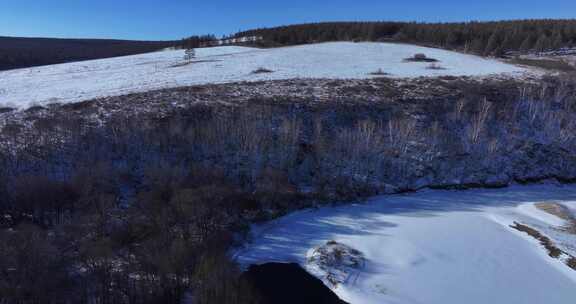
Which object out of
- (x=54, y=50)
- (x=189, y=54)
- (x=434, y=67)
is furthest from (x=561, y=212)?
(x=54, y=50)

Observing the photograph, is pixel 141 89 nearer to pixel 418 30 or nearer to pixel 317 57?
pixel 317 57

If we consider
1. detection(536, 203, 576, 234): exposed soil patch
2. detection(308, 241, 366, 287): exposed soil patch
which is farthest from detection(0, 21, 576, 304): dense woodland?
detection(536, 203, 576, 234): exposed soil patch

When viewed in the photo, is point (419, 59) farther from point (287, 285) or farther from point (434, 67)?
point (287, 285)

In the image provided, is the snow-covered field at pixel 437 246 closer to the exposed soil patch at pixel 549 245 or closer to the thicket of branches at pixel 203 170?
the exposed soil patch at pixel 549 245

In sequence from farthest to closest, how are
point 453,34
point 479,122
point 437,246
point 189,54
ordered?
point 453,34
point 189,54
point 479,122
point 437,246

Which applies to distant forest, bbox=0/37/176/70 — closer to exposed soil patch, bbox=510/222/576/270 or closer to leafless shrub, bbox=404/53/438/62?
leafless shrub, bbox=404/53/438/62

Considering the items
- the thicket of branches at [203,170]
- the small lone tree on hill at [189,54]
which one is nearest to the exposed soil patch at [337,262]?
the thicket of branches at [203,170]
